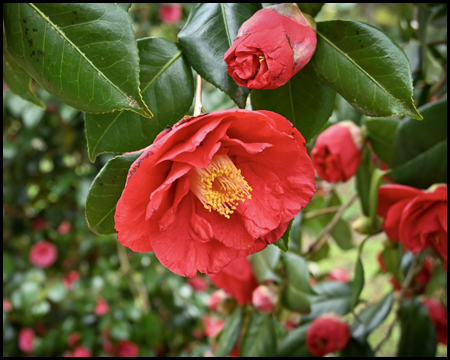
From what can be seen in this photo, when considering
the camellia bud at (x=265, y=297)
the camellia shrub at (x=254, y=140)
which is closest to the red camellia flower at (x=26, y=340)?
the camellia shrub at (x=254, y=140)

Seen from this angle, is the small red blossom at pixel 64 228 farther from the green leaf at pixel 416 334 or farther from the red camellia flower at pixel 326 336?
the green leaf at pixel 416 334

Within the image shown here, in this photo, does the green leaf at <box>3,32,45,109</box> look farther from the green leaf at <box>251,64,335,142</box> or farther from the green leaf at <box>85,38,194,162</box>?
the green leaf at <box>251,64,335,142</box>

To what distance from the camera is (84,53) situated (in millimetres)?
368

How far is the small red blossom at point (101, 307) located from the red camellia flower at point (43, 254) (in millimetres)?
289

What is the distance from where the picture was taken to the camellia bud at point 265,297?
32.8 inches

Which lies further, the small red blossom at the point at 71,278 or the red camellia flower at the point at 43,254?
the small red blossom at the point at 71,278

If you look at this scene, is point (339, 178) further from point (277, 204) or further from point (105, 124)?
point (105, 124)

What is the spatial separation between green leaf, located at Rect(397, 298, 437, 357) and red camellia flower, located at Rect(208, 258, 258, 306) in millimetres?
370

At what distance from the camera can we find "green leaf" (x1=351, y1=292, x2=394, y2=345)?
846 millimetres

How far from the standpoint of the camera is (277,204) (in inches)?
15.9

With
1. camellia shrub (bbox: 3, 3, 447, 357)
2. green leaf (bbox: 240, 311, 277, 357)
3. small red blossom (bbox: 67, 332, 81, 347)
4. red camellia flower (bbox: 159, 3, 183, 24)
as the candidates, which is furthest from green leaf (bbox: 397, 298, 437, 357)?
red camellia flower (bbox: 159, 3, 183, 24)

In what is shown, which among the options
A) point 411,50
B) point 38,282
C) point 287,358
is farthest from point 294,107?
point 38,282

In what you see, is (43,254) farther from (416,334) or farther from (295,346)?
(416,334)

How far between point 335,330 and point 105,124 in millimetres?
669
